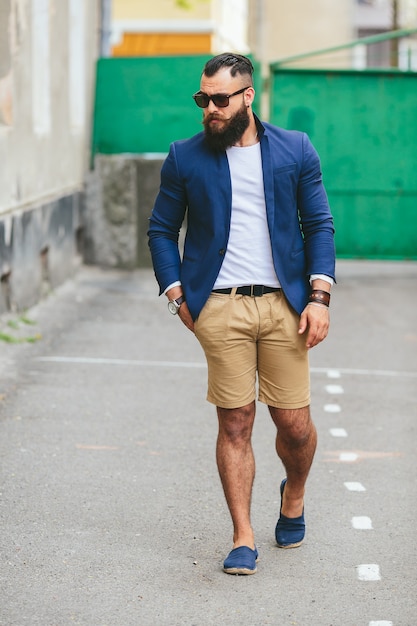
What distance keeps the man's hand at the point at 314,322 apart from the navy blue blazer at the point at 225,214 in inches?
2.3

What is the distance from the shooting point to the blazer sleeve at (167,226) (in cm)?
468

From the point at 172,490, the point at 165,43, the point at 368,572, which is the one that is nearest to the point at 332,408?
the point at 172,490

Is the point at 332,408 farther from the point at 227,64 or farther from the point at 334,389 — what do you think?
the point at 227,64

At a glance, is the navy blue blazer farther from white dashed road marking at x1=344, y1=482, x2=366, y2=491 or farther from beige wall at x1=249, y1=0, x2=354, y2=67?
beige wall at x1=249, y1=0, x2=354, y2=67

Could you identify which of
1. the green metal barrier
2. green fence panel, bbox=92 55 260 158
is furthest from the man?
green fence panel, bbox=92 55 260 158

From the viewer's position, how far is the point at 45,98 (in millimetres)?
11758

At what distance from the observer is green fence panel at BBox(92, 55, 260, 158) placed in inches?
535

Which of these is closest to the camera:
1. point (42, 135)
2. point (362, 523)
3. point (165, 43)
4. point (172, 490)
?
point (362, 523)

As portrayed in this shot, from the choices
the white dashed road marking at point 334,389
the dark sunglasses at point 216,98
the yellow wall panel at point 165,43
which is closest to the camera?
the dark sunglasses at point 216,98

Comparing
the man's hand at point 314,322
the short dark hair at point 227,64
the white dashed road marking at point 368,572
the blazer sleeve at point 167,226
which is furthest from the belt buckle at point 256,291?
the white dashed road marking at point 368,572

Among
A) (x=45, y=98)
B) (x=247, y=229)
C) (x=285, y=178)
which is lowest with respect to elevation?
Result: (x=247, y=229)

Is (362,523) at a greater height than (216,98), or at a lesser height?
lesser

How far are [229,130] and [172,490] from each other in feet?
6.39

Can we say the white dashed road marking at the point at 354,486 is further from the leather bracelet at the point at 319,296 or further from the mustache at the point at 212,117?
the mustache at the point at 212,117
